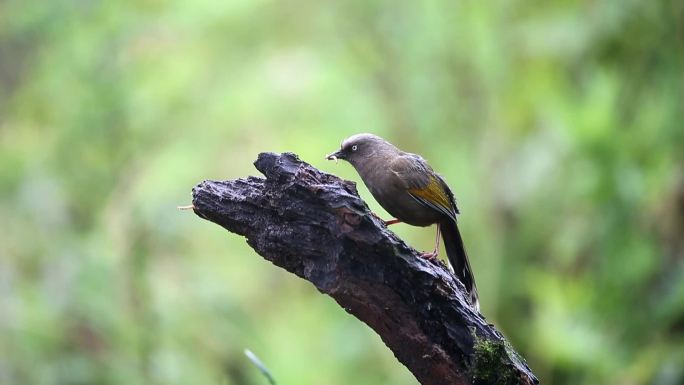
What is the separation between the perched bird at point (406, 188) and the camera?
2.52 metres

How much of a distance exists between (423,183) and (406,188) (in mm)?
54

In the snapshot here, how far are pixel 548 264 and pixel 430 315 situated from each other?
14.1ft

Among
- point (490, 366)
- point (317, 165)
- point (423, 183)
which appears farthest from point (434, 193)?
point (317, 165)

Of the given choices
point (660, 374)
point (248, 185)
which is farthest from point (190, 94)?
point (248, 185)

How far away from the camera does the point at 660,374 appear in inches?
193

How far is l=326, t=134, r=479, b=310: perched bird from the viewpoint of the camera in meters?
2.52

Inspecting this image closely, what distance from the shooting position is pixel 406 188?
2514 mm

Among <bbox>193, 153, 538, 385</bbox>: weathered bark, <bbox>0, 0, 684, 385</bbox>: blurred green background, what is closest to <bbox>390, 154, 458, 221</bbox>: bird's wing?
<bbox>193, 153, 538, 385</bbox>: weathered bark

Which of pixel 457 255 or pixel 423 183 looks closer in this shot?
pixel 423 183

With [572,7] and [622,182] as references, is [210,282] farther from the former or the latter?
[572,7]

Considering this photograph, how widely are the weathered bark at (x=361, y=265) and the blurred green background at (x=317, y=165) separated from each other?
113 inches

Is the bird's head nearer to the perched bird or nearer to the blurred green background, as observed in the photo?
the perched bird

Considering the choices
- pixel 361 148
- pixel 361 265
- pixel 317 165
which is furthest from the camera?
pixel 317 165

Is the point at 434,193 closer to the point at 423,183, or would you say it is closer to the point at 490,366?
the point at 423,183
